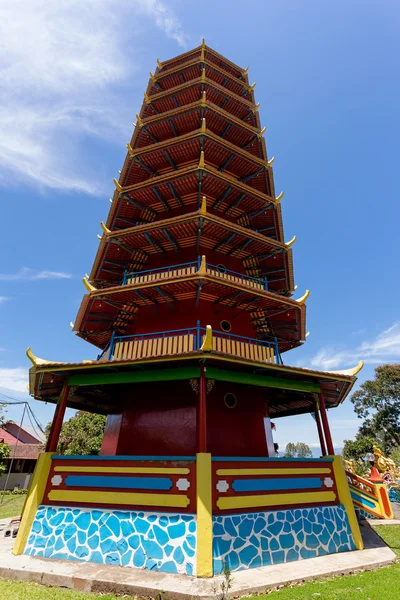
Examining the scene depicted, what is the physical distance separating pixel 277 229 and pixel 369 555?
12.3 m

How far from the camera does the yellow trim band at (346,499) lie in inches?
359

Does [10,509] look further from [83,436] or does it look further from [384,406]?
[384,406]

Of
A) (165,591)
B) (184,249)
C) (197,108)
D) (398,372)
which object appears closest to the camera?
(165,591)

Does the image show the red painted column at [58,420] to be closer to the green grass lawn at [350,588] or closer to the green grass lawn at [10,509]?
the green grass lawn at [350,588]

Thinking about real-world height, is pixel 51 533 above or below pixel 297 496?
below

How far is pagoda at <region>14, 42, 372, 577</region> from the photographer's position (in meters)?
7.59

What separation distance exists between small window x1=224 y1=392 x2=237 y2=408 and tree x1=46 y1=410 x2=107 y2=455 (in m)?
21.2

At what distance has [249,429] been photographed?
11109 mm

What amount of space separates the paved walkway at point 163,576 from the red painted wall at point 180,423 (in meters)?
3.37

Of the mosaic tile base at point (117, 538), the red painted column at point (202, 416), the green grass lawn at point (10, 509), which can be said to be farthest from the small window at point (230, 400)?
the green grass lawn at point (10, 509)

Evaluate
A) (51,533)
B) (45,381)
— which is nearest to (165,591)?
(51,533)

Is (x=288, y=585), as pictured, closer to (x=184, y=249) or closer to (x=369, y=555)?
(x=369, y=555)

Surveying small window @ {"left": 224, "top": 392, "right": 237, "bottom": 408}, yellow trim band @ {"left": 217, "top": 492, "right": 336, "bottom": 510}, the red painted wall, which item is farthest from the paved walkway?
small window @ {"left": 224, "top": 392, "right": 237, "bottom": 408}

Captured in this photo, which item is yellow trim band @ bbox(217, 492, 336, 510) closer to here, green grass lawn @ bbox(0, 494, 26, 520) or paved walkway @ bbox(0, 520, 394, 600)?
paved walkway @ bbox(0, 520, 394, 600)
